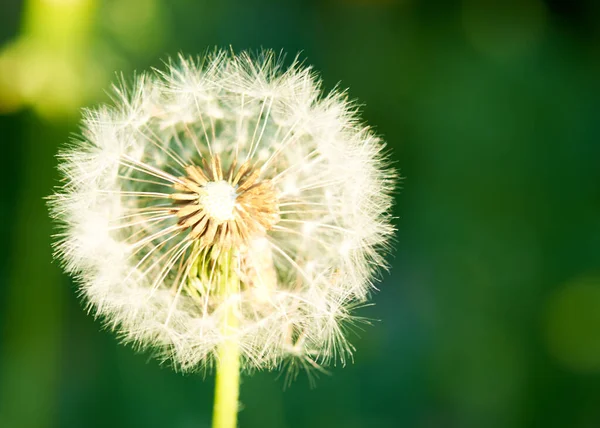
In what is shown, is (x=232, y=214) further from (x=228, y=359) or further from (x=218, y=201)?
(x=228, y=359)

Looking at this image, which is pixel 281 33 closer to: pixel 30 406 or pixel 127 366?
pixel 127 366

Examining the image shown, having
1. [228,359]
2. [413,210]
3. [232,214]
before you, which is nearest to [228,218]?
[232,214]

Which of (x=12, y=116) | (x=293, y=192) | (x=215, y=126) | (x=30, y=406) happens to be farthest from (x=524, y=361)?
(x=12, y=116)

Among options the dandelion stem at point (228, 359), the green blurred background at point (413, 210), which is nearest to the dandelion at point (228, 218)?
the dandelion stem at point (228, 359)

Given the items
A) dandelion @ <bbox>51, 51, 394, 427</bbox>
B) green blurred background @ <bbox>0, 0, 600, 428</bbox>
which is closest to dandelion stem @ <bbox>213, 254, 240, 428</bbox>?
dandelion @ <bbox>51, 51, 394, 427</bbox>

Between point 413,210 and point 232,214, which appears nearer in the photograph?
point 232,214

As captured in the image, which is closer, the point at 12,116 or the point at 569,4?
the point at 12,116

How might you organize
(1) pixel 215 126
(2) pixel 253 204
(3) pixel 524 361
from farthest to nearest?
(3) pixel 524 361, (1) pixel 215 126, (2) pixel 253 204
